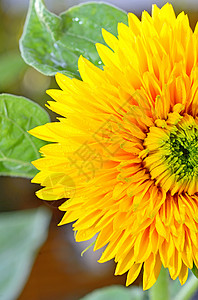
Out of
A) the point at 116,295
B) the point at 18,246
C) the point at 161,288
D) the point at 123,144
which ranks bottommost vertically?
the point at 18,246

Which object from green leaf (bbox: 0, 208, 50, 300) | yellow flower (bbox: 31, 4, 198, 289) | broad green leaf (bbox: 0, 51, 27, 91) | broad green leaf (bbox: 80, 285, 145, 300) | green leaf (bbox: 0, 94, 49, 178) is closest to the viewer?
yellow flower (bbox: 31, 4, 198, 289)

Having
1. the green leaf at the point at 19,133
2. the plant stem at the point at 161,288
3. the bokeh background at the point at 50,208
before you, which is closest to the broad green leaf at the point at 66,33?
the green leaf at the point at 19,133

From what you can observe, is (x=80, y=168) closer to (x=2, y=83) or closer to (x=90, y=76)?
(x=90, y=76)

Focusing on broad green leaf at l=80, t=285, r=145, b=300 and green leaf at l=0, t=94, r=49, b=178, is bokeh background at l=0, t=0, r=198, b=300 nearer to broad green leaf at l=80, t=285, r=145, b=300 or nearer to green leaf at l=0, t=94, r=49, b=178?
broad green leaf at l=80, t=285, r=145, b=300

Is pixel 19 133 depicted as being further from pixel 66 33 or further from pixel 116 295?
pixel 116 295

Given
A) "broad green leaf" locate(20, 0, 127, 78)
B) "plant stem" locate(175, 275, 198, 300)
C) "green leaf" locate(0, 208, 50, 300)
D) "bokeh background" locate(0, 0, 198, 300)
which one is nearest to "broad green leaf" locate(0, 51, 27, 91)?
"bokeh background" locate(0, 0, 198, 300)

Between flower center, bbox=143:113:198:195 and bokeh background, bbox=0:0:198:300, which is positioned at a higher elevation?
flower center, bbox=143:113:198:195

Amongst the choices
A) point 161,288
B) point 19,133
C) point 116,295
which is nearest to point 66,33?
point 19,133
